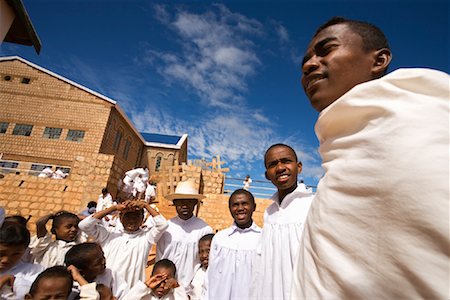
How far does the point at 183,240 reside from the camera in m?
3.70

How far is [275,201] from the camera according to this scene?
9.98 ft

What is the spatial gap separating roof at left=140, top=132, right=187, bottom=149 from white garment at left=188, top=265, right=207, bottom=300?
75.6ft

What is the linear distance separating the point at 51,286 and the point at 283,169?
98.6 inches

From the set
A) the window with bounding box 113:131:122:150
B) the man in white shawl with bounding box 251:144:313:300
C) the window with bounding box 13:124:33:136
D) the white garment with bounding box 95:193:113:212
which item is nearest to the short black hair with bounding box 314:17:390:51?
the man in white shawl with bounding box 251:144:313:300

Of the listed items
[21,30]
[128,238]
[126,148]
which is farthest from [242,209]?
[126,148]

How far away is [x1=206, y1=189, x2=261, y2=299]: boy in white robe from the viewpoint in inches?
120

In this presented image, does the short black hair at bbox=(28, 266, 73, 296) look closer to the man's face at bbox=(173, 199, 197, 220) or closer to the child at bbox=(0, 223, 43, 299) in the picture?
the child at bbox=(0, 223, 43, 299)

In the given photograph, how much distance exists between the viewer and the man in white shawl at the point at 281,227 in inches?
97.5

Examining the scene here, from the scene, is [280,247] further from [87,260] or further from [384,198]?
[384,198]

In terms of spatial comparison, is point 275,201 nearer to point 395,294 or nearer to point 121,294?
point 121,294

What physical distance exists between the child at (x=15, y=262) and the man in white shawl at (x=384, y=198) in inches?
111

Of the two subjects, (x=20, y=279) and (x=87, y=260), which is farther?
(x=87, y=260)

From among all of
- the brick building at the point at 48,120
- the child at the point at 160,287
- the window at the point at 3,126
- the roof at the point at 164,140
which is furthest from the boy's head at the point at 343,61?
the roof at the point at 164,140

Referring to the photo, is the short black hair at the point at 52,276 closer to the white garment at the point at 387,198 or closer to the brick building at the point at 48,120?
the white garment at the point at 387,198
